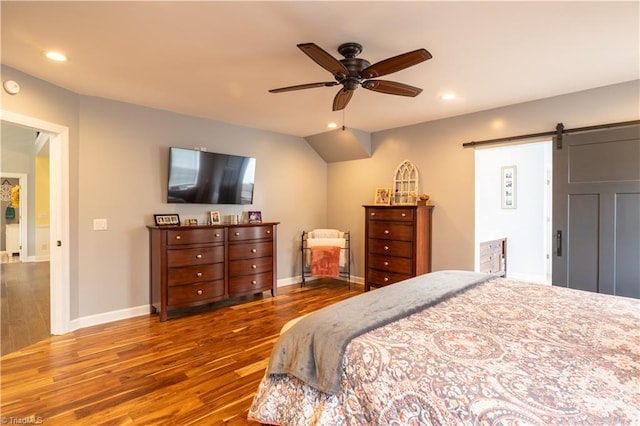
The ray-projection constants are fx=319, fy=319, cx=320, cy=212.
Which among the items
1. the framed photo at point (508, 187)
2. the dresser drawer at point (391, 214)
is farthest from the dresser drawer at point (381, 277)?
the framed photo at point (508, 187)

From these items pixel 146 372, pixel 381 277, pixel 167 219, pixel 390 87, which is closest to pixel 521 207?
pixel 381 277

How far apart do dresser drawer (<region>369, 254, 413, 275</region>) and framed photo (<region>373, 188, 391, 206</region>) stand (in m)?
0.85

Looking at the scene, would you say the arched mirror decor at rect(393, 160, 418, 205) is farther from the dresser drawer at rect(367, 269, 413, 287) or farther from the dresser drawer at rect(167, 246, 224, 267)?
the dresser drawer at rect(167, 246, 224, 267)

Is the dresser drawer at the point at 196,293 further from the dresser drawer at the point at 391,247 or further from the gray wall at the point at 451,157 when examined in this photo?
the gray wall at the point at 451,157

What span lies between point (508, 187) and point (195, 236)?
505 cm

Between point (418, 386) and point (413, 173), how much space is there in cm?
380

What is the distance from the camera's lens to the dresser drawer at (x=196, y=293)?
11.8 ft

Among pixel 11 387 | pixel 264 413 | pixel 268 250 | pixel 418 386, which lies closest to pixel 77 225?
pixel 11 387

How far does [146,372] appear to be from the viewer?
2463mm

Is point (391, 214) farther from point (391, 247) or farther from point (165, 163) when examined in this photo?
point (165, 163)

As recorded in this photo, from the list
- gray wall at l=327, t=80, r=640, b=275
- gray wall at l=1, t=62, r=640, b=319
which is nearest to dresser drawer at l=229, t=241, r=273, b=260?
gray wall at l=1, t=62, r=640, b=319

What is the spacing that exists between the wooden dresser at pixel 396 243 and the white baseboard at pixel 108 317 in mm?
2924

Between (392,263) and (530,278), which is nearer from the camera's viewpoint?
(392,263)

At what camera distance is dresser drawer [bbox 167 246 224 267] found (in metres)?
3.57
